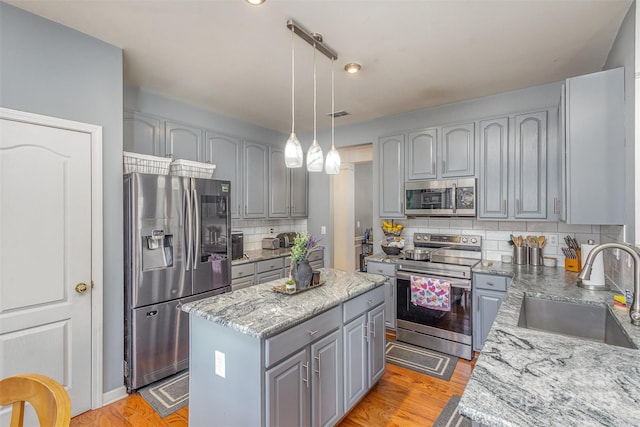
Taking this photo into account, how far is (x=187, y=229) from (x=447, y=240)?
9.27 ft

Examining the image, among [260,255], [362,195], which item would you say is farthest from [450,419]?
[362,195]

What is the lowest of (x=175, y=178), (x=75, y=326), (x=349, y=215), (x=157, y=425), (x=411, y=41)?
(x=157, y=425)

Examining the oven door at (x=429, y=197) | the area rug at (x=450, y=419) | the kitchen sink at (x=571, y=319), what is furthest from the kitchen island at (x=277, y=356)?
the oven door at (x=429, y=197)

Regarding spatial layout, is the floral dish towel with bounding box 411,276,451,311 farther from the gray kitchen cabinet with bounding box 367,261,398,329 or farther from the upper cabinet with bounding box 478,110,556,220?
the upper cabinet with bounding box 478,110,556,220

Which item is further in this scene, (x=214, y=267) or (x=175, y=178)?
(x=214, y=267)

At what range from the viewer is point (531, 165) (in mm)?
2904

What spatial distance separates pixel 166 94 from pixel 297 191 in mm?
2124

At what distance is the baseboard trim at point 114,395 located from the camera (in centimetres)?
228

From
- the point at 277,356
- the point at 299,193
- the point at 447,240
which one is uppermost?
the point at 299,193

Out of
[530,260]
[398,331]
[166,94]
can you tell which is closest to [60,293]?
[166,94]

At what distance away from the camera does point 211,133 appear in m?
3.55

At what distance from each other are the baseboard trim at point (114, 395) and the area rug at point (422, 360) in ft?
7.41

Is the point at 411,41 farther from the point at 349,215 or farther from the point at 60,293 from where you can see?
the point at 349,215

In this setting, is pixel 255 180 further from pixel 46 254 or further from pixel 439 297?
pixel 439 297
